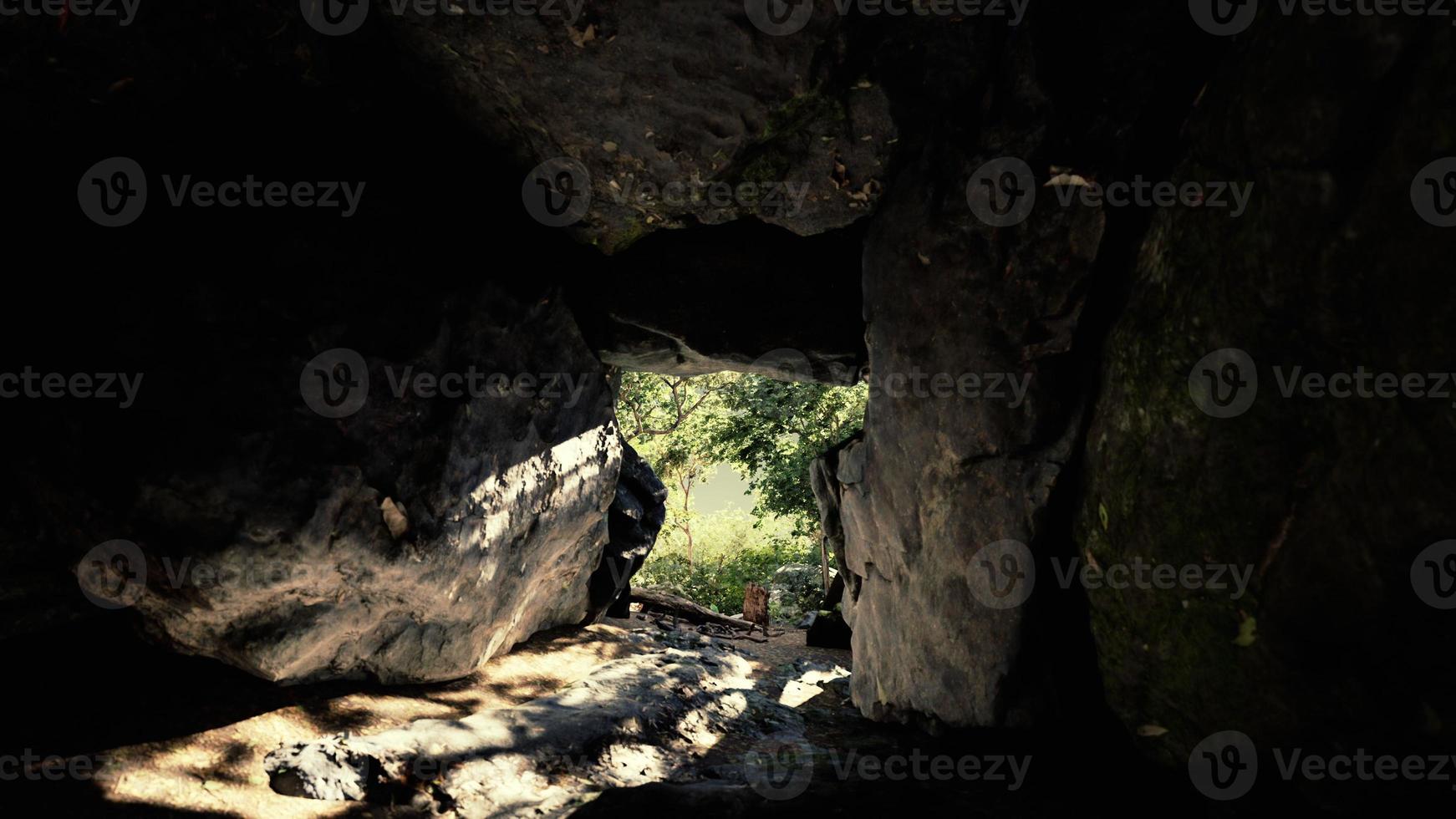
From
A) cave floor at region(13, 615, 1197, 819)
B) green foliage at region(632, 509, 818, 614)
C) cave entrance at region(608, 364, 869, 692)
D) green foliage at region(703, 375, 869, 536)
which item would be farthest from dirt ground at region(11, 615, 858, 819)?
green foliage at region(632, 509, 818, 614)

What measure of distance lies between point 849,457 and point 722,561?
13.8m

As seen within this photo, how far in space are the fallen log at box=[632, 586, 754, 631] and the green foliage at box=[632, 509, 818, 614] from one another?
4044mm

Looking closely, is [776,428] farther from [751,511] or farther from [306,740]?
[306,740]

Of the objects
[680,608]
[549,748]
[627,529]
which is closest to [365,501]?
[549,748]

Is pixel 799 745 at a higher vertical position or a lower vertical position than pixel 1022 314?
lower

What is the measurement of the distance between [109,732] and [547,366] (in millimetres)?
3784

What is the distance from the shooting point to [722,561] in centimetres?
2017

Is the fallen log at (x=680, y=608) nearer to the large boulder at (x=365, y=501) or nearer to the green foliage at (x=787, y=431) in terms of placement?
the green foliage at (x=787, y=431)

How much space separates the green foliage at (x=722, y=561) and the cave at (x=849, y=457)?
1038cm

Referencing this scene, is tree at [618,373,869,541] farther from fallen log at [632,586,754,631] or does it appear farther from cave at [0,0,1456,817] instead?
cave at [0,0,1456,817]

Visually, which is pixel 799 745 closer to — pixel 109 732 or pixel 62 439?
pixel 109 732

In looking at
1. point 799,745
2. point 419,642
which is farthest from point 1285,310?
point 419,642

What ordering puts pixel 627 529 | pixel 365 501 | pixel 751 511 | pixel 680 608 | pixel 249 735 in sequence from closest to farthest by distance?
pixel 249 735
pixel 365 501
pixel 627 529
pixel 680 608
pixel 751 511

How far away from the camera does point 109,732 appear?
4539 millimetres
